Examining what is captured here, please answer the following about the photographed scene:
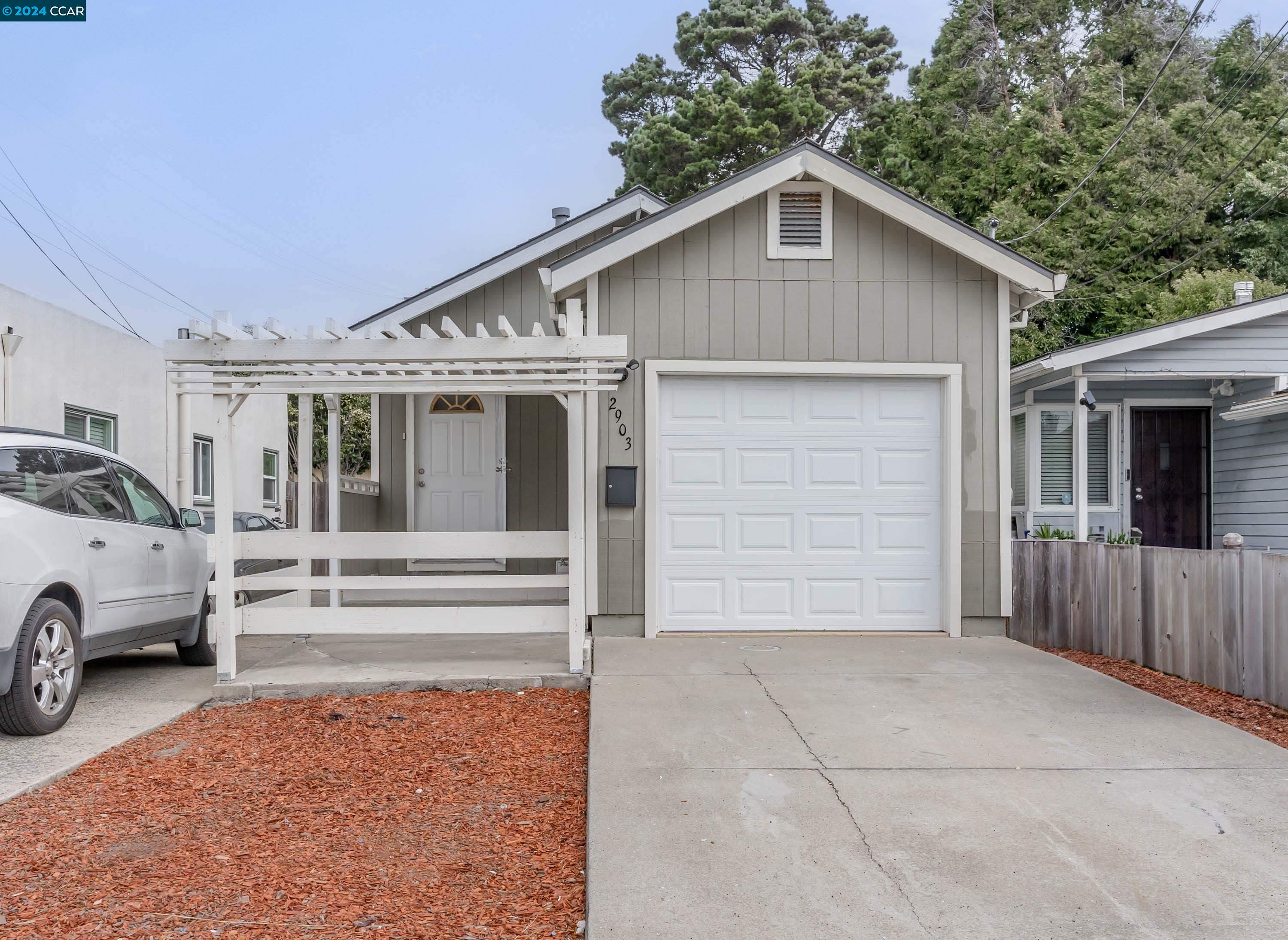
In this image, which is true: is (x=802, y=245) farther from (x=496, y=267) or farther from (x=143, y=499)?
(x=143, y=499)

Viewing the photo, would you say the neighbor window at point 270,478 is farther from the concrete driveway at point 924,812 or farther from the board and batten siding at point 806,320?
the concrete driveway at point 924,812

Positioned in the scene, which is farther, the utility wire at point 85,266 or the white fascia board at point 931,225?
the utility wire at point 85,266

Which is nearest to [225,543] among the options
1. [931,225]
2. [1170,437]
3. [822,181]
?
[822,181]

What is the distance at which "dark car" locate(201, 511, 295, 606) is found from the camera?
9472 millimetres

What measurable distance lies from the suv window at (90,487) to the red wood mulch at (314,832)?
142cm

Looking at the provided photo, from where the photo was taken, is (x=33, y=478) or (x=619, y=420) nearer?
(x=33, y=478)

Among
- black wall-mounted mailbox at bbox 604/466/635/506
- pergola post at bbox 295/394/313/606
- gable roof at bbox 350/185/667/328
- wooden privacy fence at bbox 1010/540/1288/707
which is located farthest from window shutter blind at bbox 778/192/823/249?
pergola post at bbox 295/394/313/606

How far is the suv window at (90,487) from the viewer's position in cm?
583

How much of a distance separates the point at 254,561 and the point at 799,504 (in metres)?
5.52

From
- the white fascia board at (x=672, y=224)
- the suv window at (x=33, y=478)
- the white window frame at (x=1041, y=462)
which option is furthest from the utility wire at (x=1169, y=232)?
the suv window at (x=33, y=478)

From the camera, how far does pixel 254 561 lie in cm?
974

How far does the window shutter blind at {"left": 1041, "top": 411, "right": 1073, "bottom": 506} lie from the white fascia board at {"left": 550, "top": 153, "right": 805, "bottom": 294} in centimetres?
546

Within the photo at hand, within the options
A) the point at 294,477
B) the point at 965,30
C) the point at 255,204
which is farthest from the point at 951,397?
the point at 255,204

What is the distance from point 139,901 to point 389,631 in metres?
3.29
